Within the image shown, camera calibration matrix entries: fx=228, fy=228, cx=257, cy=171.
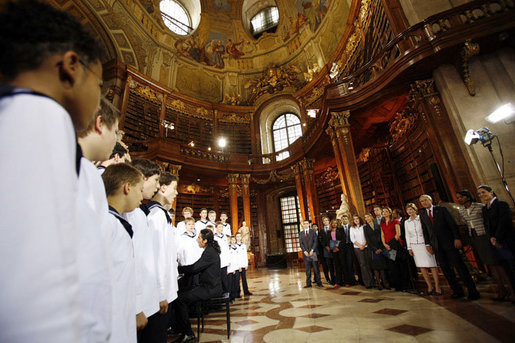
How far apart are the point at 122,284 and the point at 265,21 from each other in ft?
61.4

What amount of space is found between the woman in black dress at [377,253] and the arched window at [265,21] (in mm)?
15354

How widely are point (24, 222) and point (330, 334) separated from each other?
2.67 meters

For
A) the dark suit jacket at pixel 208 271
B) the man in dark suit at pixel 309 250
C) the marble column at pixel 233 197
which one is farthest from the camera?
the marble column at pixel 233 197

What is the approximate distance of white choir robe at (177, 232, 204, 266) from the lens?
11.2 feet

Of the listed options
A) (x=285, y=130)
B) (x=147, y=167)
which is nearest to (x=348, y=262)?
(x=147, y=167)

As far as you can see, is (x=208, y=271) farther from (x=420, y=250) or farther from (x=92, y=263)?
(x=420, y=250)

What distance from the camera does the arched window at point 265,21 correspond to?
15623 mm

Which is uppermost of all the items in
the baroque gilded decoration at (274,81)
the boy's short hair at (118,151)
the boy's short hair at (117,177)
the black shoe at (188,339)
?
the baroque gilded decoration at (274,81)

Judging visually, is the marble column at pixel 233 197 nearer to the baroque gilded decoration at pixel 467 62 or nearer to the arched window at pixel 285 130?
the arched window at pixel 285 130

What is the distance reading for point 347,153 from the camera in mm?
6562

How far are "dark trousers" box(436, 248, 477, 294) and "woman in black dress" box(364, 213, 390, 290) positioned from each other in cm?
101

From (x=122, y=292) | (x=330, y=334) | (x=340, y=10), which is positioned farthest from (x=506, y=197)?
(x=340, y=10)

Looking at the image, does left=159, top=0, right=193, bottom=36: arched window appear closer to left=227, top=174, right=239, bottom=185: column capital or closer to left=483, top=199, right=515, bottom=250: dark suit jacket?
left=227, top=174, right=239, bottom=185: column capital

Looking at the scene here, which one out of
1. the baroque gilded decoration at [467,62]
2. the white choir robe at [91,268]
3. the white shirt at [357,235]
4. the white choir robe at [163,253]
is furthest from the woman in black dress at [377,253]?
the white choir robe at [91,268]
